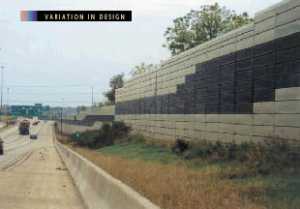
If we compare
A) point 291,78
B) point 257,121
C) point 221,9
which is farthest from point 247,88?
point 221,9

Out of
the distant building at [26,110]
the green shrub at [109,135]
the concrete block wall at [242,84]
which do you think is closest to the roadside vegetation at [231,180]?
the concrete block wall at [242,84]

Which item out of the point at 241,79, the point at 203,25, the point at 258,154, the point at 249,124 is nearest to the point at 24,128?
the point at 203,25

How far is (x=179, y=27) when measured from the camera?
72188mm

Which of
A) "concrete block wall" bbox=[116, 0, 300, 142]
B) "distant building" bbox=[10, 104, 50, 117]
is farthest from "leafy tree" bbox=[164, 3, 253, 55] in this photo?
"distant building" bbox=[10, 104, 50, 117]

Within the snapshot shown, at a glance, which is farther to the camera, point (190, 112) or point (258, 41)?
point (190, 112)

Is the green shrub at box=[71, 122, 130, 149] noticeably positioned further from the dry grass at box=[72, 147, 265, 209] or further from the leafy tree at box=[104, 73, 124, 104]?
the leafy tree at box=[104, 73, 124, 104]

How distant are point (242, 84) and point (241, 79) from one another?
22cm

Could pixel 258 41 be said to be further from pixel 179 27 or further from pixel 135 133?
pixel 179 27

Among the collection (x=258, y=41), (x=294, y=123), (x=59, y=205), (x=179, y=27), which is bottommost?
(x=59, y=205)

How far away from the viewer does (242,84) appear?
20953 mm

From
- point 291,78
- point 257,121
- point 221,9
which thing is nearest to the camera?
point 291,78

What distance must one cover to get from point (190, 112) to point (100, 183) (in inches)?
676

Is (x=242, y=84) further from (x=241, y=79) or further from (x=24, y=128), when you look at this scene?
(x=24, y=128)

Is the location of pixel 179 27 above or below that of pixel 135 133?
above
